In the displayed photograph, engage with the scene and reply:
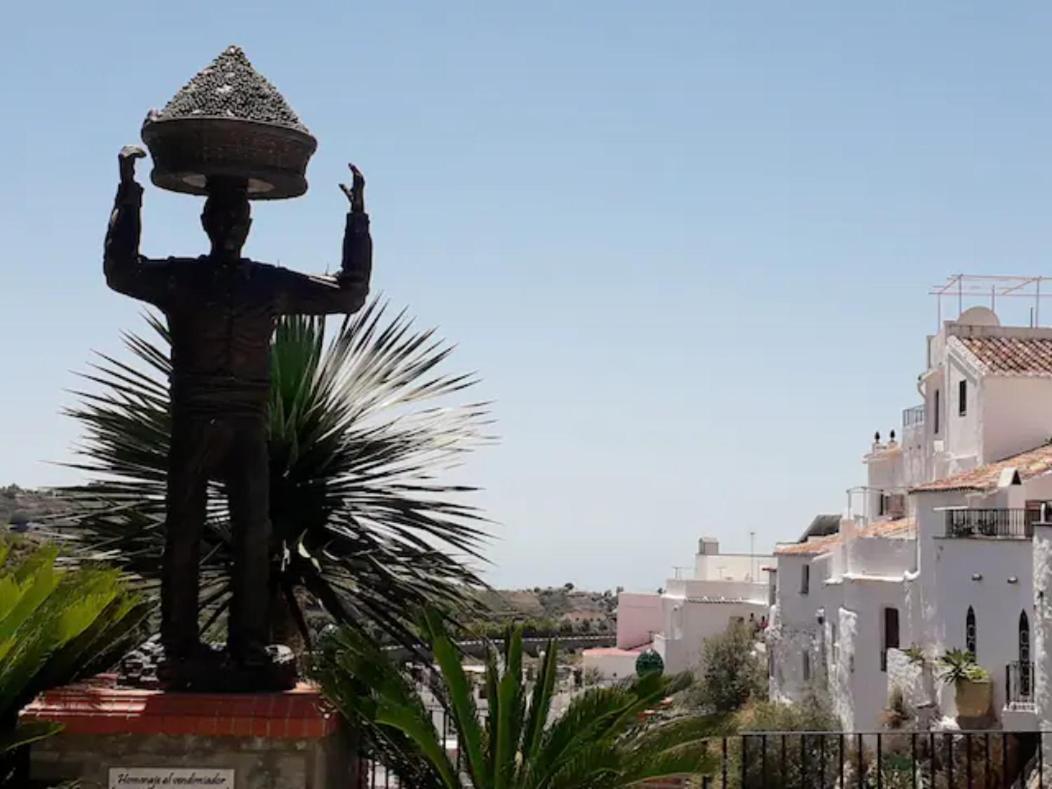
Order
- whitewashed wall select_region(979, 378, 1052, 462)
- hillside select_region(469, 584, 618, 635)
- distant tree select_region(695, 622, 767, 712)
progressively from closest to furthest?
whitewashed wall select_region(979, 378, 1052, 462), distant tree select_region(695, 622, 767, 712), hillside select_region(469, 584, 618, 635)

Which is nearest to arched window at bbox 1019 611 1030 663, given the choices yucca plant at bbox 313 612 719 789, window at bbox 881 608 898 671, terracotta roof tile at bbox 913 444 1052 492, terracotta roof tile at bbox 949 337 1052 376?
terracotta roof tile at bbox 913 444 1052 492

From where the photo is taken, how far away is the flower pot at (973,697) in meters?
26.0

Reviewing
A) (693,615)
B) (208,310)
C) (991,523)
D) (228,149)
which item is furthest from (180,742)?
(693,615)

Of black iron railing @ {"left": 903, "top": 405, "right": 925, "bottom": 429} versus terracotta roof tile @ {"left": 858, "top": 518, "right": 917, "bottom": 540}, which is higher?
black iron railing @ {"left": 903, "top": 405, "right": 925, "bottom": 429}

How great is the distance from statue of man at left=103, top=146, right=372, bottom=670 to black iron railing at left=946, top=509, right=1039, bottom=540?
64.4ft

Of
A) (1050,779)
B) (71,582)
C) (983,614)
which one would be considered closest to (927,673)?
(983,614)

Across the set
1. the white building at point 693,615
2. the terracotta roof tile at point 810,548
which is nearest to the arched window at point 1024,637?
the terracotta roof tile at point 810,548

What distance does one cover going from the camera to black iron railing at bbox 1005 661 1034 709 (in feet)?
81.3

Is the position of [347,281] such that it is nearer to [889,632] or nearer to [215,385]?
[215,385]

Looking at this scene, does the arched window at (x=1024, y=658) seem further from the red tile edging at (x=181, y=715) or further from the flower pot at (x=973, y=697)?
the red tile edging at (x=181, y=715)

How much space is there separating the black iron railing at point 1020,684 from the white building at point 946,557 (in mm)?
23

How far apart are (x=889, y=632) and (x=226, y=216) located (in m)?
27.8

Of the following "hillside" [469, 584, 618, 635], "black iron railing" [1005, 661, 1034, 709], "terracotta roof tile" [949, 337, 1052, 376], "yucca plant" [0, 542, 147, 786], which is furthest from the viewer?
"hillside" [469, 584, 618, 635]

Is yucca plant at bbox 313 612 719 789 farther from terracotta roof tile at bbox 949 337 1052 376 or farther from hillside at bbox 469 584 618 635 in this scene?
hillside at bbox 469 584 618 635
